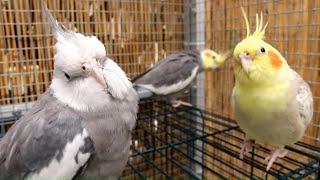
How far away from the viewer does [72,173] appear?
2.48ft

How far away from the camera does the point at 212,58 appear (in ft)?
5.78

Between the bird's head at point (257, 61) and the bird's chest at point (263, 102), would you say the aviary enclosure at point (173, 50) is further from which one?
the bird's head at point (257, 61)

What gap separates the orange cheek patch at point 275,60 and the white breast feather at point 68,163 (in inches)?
26.0

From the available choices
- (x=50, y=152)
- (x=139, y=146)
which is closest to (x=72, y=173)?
(x=50, y=152)

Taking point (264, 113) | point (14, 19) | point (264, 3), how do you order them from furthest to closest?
point (264, 3) < point (14, 19) < point (264, 113)

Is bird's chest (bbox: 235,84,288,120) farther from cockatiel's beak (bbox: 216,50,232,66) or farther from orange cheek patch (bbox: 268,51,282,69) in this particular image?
cockatiel's beak (bbox: 216,50,232,66)

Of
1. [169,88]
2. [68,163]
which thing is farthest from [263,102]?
[169,88]

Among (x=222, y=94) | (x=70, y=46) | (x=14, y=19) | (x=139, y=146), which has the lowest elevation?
(x=139, y=146)

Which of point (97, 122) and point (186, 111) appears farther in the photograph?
point (186, 111)

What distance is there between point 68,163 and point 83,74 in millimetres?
248

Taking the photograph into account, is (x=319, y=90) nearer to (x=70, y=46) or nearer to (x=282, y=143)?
(x=282, y=143)

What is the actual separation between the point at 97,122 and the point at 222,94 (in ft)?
3.76

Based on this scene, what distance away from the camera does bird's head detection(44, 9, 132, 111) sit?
75cm

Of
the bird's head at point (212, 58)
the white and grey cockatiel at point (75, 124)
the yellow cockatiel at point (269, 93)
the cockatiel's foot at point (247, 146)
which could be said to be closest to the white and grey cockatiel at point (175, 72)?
the bird's head at point (212, 58)
